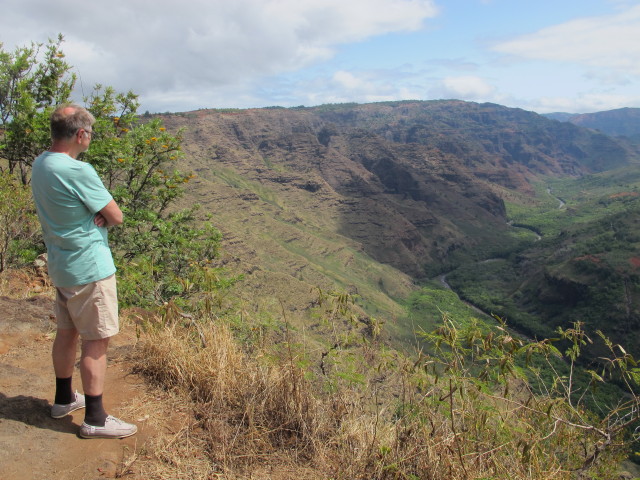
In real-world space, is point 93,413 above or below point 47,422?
above

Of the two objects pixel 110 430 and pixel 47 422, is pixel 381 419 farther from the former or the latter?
pixel 47 422

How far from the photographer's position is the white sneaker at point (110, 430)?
293 cm

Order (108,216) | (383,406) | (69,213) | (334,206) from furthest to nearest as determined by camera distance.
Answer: (334,206) < (383,406) < (108,216) < (69,213)

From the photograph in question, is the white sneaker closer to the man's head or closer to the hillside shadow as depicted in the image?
the hillside shadow

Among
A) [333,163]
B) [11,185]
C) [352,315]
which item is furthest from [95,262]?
[333,163]

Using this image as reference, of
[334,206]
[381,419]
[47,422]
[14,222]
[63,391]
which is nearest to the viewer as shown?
[47,422]

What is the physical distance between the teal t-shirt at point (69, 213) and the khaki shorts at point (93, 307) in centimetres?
7

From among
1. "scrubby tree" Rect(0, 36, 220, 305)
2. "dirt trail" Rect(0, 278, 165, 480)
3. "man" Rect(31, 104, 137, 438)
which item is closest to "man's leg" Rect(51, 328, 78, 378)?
"man" Rect(31, 104, 137, 438)

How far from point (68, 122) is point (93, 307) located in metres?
1.33

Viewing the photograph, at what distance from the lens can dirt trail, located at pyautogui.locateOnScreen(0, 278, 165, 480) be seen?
8.65 ft

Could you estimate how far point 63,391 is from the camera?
3.19 m

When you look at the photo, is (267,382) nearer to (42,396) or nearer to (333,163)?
(42,396)

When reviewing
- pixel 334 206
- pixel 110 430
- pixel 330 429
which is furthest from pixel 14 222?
pixel 334 206

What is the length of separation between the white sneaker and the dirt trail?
1.5 inches
